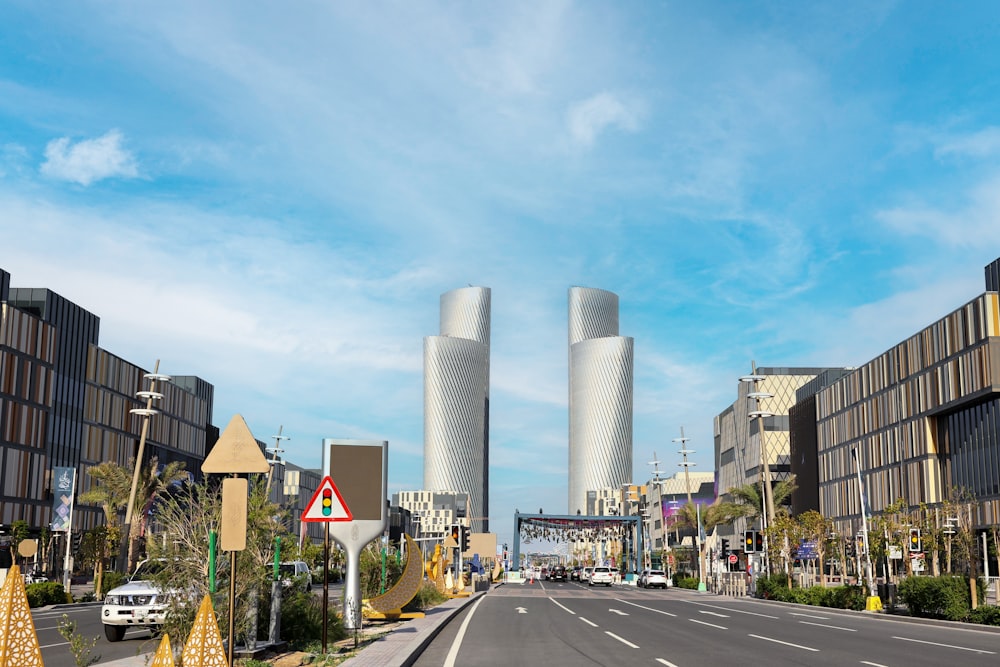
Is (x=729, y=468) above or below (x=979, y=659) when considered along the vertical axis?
above

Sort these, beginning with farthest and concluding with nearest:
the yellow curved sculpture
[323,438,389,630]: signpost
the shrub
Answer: the shrub, the yellow curved sculpture, [323,438,389,630]: signpost

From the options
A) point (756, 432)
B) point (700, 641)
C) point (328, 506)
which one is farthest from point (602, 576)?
point (328, 506)

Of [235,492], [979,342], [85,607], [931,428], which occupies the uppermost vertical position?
[979,342]

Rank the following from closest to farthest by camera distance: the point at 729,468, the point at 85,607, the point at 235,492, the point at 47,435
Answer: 1. the point at 235,492
2. the point at 85,607
3. the point at 47,435
4. the point at 729,468

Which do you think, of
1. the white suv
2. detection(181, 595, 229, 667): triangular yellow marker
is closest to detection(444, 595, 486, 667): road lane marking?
the white suv

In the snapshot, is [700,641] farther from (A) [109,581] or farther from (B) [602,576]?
(B) [602,576]

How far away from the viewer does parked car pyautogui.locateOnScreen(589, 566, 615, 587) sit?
291 feet

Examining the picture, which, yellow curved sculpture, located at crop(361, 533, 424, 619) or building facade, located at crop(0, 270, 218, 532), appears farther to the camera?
building facade, located at crop(0, 270, 218, 532)

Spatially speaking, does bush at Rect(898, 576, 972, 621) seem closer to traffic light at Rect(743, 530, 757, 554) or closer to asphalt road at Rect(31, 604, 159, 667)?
traffic light at Rect(743, 530, 757, 554)

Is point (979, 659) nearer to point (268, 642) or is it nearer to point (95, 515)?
point (268, 642)

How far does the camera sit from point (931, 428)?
2785 inches

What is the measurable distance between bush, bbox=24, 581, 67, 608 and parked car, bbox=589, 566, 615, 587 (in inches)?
2240

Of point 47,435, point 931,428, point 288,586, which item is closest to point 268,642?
point 288,586

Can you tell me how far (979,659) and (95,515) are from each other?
86.3 m
